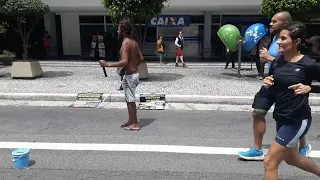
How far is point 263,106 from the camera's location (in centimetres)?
365

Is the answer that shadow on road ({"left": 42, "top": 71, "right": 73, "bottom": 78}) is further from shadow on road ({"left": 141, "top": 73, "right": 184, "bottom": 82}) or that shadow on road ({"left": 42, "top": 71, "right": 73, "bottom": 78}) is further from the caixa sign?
the caixa sign

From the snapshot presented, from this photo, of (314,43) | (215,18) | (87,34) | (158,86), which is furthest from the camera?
(87,34)

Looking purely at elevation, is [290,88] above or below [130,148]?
above

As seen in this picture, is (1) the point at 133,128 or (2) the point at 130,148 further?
(1) the point at 133,128

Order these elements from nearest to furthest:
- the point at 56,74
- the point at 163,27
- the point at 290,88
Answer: the point at 290,88 < the point at 56,74 < the point at 163,27

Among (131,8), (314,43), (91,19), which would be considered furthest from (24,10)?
(314,43)

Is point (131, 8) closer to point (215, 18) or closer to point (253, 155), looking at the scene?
point (253, 155)

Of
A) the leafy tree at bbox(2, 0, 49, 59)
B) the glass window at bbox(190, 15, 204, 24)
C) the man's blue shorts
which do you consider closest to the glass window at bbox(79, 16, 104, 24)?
the glass window at bbox(190, 15, 204, 24)

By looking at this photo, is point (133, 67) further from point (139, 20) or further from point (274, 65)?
point (139, 20)

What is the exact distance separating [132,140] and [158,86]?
4047mm

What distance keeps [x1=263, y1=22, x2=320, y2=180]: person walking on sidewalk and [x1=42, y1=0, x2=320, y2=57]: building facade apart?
13.2 metres

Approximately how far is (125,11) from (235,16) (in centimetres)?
940

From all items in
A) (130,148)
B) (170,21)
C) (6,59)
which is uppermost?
(170,21)

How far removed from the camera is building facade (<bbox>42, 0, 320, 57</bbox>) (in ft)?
53.6
